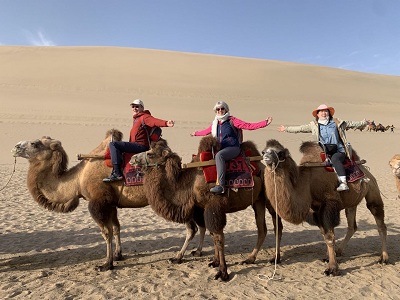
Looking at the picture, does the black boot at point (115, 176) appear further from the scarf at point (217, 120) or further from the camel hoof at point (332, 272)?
the camel hoof at point (332, 272)

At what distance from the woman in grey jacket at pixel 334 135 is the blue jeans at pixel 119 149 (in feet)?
6.89

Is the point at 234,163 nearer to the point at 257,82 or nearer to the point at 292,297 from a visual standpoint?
Answer: the point at 292,297

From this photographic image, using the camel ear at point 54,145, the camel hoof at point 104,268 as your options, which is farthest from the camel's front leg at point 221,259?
the camel ear at point 54,145

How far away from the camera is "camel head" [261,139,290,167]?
428cm

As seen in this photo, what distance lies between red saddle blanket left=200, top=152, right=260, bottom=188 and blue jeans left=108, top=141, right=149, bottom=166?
102cm

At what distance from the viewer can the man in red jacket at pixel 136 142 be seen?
16.3 feet

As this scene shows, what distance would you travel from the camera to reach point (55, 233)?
6.82 metres

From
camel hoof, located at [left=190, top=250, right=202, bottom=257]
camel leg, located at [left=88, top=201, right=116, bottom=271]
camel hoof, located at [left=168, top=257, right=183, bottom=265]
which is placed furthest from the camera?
camel hoof, located at [left=190, top=250, right=202, bottom=257]

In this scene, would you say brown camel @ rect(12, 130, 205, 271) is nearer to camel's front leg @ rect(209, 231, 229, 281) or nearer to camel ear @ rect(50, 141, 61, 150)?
camel ear @ rect(50, 141, 61, 150)

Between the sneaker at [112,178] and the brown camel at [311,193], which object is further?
the sneaker at [112,178]

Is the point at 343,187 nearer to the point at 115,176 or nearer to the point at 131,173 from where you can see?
the point at 131,173

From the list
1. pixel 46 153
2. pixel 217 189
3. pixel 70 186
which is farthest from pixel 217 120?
pixel 46 153

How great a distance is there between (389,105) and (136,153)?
4442 centimetres

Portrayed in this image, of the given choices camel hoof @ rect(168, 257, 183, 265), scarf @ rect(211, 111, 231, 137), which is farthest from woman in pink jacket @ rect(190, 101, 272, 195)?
camel hoof @ rect(168, 257, 183, 265)
